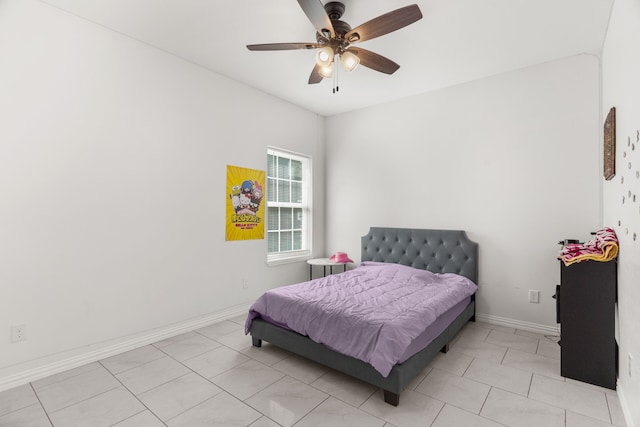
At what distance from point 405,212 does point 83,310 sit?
3585mm

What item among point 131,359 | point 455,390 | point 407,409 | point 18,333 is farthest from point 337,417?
point 18,333

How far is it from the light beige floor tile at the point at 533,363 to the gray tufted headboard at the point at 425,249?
0.95 m

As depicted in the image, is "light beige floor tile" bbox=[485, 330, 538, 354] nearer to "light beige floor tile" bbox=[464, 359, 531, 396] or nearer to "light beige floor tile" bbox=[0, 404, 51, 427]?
"light beige floor tile" bbox=[464, 359, 531, 396]

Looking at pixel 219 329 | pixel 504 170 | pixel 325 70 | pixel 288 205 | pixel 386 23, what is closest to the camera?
pixel 386 23

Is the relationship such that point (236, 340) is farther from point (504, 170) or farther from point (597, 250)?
point (504, 170)

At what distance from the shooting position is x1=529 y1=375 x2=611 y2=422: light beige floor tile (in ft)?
6.42

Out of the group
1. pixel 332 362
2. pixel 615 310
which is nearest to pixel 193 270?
pixel 332 362

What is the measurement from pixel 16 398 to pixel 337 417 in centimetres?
214

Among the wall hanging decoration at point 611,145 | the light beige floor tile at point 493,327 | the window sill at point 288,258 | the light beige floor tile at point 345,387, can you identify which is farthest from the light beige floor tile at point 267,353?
the wall hanging decoration at point 611,145

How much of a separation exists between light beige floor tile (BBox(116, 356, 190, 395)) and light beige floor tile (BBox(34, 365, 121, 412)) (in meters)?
0.09

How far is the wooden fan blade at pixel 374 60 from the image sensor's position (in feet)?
8.02

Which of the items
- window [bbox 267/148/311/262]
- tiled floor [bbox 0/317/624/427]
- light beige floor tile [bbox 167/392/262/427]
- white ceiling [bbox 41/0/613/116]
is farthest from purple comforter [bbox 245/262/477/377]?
white ceiling [bbox 41/0/613/116]

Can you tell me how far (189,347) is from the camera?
2906 mm

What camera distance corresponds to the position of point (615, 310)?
2.25 m
